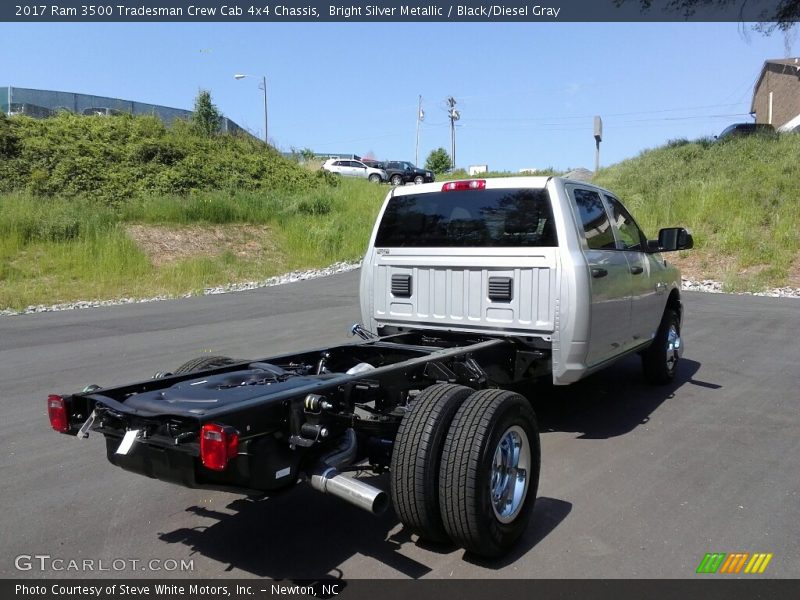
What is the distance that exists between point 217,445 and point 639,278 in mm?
4792

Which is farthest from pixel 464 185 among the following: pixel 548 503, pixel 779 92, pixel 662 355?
pixel 779 92

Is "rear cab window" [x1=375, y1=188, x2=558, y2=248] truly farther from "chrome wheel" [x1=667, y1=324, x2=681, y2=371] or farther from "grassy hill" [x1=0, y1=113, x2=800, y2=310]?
"grassy hill" [x1=0, y1=113, x2=800, y2=310]

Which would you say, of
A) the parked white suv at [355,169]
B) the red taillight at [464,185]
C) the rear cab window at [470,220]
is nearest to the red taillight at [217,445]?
the rear cab window at [470,220]

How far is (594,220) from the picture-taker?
6051mm

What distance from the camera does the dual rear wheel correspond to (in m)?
3.46

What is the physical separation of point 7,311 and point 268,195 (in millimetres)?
14656

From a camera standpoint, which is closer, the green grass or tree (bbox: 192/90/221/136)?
the green grass

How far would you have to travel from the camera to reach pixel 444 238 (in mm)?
5949

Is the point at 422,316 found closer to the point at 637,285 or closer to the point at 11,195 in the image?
the point at 637,285

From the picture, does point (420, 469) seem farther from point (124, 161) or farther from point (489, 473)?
point (124, 161)

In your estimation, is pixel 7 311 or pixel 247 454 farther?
pixel 7 311

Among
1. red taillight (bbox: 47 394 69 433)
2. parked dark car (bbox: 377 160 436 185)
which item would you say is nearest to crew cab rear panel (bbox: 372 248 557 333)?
red taillight (bbox: 47 394 69 433)

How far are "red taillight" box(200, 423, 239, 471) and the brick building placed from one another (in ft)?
163

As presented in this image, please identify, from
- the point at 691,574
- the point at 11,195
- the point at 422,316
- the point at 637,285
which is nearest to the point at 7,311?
the point at 11,195
